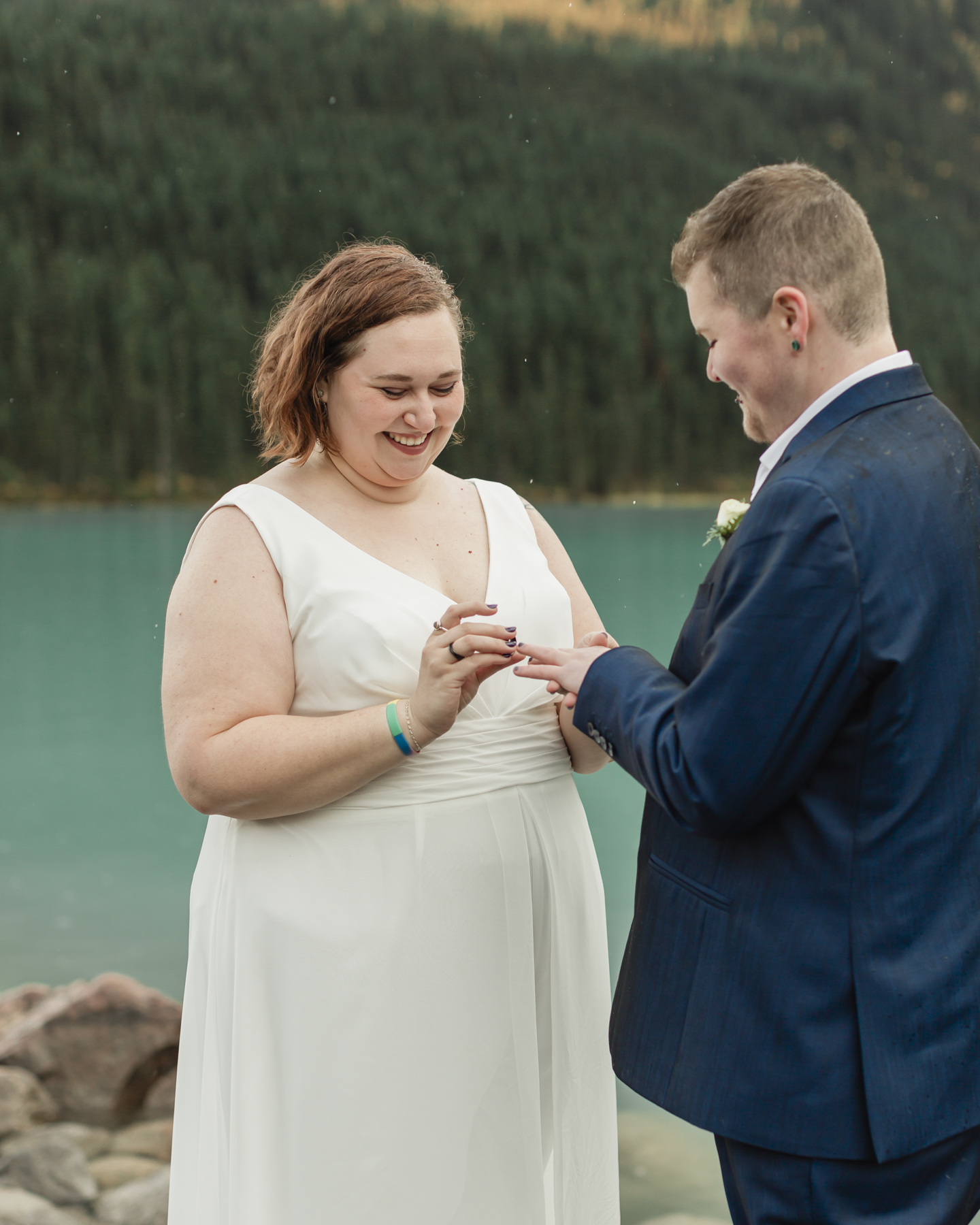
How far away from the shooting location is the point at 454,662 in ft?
4.91

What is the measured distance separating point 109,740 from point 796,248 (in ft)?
50.3

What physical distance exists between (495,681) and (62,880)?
875 centimetres

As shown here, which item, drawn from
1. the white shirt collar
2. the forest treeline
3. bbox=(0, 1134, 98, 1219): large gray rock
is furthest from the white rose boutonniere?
the forest treeline

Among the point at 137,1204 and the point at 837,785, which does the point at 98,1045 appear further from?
the point at 837,785

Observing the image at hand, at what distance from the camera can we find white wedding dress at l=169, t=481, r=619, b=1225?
1.61 metres

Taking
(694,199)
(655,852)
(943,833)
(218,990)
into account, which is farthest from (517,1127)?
(694,199)

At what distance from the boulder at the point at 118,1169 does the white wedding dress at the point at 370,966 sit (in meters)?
1.84

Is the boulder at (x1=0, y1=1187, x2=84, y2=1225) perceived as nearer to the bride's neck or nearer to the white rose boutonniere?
the bride's neck

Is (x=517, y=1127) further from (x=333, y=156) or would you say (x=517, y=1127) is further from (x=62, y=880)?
(x=333, y=156)

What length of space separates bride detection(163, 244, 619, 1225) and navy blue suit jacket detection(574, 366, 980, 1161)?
440 millimetres

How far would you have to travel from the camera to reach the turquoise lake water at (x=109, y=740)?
25.9 ft

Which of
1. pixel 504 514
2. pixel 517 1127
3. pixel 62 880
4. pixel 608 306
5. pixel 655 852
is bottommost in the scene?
pixel 62 880

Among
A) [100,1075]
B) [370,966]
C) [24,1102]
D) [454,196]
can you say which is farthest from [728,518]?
[454,196]

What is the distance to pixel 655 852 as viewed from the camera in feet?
4.30
